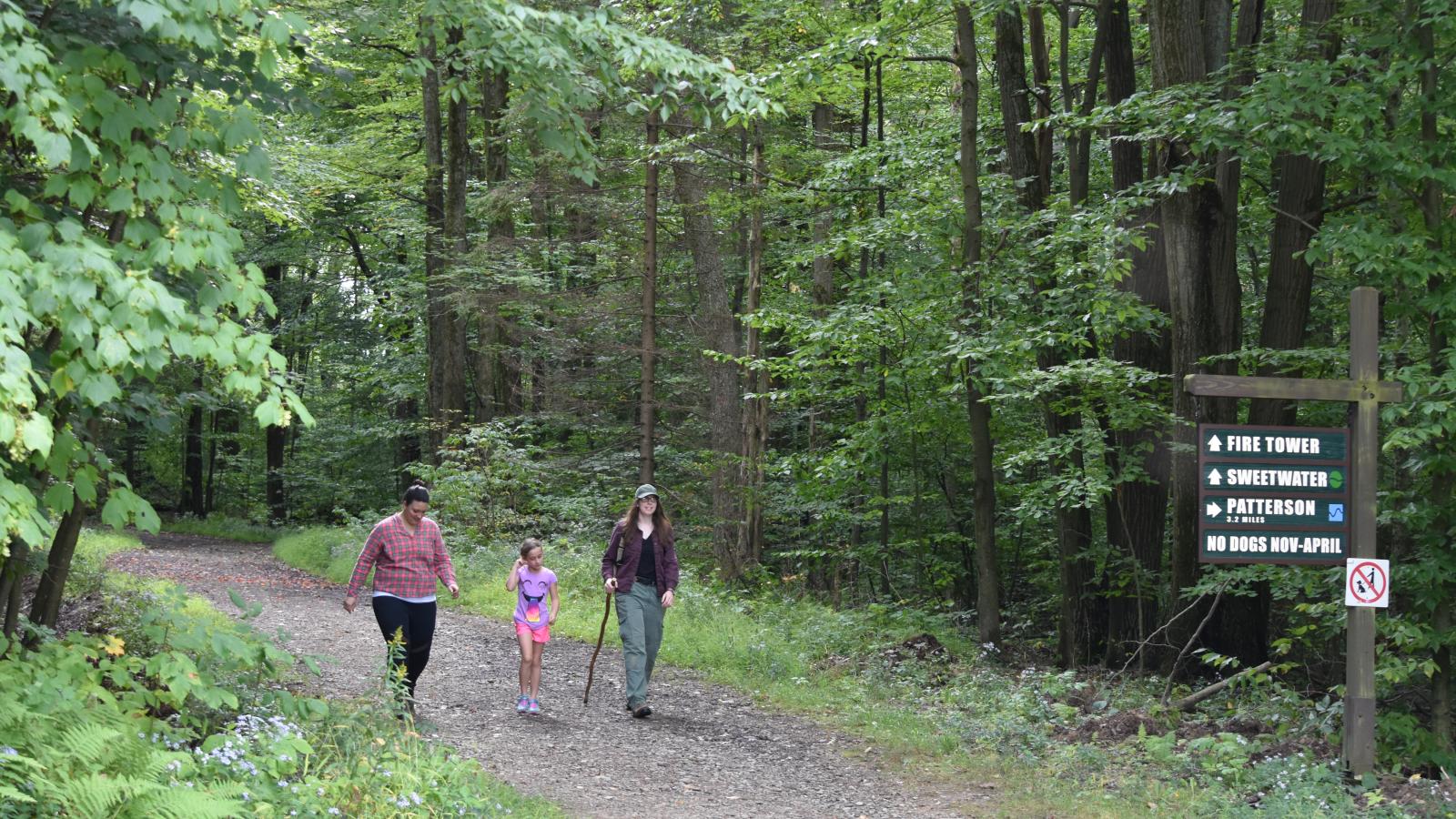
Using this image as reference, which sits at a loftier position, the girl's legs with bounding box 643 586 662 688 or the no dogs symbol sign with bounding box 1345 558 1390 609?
the no dogs symbol sign with bounding box 1345 558 1390 609

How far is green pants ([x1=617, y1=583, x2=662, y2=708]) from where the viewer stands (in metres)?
9.73

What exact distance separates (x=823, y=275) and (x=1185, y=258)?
9.02 metres

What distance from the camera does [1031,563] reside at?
18906mm

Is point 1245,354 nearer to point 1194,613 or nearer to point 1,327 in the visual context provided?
point 1194,613

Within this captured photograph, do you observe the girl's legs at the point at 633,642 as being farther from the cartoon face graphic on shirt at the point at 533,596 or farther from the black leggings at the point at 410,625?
the black leggings at the point at 410,625

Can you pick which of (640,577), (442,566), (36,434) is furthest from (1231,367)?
(36,434)

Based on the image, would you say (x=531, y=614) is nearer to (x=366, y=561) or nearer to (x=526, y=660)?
(x=526, y=660)

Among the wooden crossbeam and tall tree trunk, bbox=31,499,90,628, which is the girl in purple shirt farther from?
the wooden crossbeam

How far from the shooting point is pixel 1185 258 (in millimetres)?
11617

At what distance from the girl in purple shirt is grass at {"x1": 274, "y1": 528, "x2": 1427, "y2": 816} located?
2382 millimetres

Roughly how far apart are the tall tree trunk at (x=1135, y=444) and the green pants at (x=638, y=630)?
589 centimetres

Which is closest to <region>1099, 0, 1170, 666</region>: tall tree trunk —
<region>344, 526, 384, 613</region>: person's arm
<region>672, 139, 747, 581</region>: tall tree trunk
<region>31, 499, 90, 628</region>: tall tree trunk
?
<region>672, 139, 747, 581</region>: tall tree trunk

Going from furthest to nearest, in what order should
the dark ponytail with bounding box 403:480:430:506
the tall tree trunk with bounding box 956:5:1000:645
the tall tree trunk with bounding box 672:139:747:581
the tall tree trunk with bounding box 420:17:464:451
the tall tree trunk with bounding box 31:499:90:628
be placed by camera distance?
the tall tree trunk with bounding box 420:17:464:451, the tall tree trunk with bounding box 672:139:747:581, the tall tree trunk with bounding box 956:5:1000:645, the dark ponytail with bounding box 403:480:430:506, the tall tree trunk with bounding box 31:499:90:628

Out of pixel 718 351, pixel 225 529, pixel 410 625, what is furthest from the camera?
pixel 225 529
